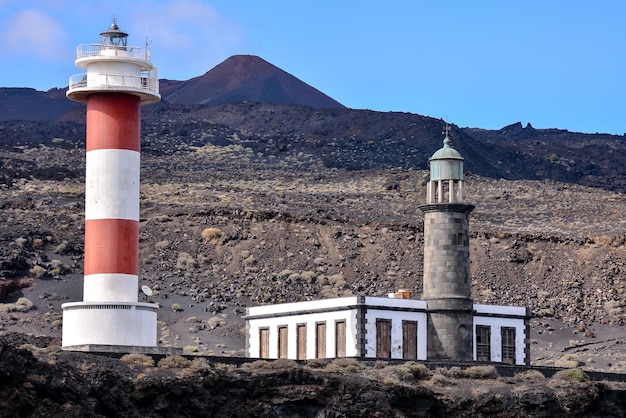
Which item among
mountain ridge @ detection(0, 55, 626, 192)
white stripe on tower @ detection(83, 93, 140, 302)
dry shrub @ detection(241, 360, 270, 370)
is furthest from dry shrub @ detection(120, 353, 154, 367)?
mountain ridge @ detection(0, 55, 626, 192)

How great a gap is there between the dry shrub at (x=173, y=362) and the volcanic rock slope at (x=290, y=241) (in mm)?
22331

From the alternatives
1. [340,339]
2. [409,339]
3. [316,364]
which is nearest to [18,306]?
[340,339]

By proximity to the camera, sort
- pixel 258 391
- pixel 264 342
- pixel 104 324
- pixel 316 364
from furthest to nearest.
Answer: pixel 264 342
pixel 316 364
pixel 104 324
pixel 258 391

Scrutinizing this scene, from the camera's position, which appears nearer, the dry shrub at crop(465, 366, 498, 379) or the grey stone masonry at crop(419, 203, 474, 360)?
the dry shrub at crop(465, 366, 498, 379)

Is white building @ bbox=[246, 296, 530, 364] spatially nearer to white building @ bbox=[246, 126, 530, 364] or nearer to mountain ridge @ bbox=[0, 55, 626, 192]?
white building @ bbox=[246, 126, 530, 364]

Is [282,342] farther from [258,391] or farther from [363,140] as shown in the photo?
[363,140]

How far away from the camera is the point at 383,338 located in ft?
149

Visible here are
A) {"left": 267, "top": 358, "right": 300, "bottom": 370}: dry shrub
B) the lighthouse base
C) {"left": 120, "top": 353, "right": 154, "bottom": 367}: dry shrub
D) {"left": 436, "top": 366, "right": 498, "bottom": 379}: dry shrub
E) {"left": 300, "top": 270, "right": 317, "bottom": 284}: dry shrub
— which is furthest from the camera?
{"left": 300, "top": 270, "right": 317, "bottom": 284}: dry shrub

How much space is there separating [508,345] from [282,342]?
737 centimetres

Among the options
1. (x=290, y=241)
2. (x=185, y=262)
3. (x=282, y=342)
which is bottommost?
(x=282, y=342)

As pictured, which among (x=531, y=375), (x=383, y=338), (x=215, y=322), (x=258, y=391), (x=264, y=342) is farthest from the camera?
(x=215, y=322)

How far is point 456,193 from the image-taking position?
46219 millimetres

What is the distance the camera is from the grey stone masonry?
45.7 metres

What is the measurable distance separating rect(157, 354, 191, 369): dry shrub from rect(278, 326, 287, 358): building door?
1384 cm
